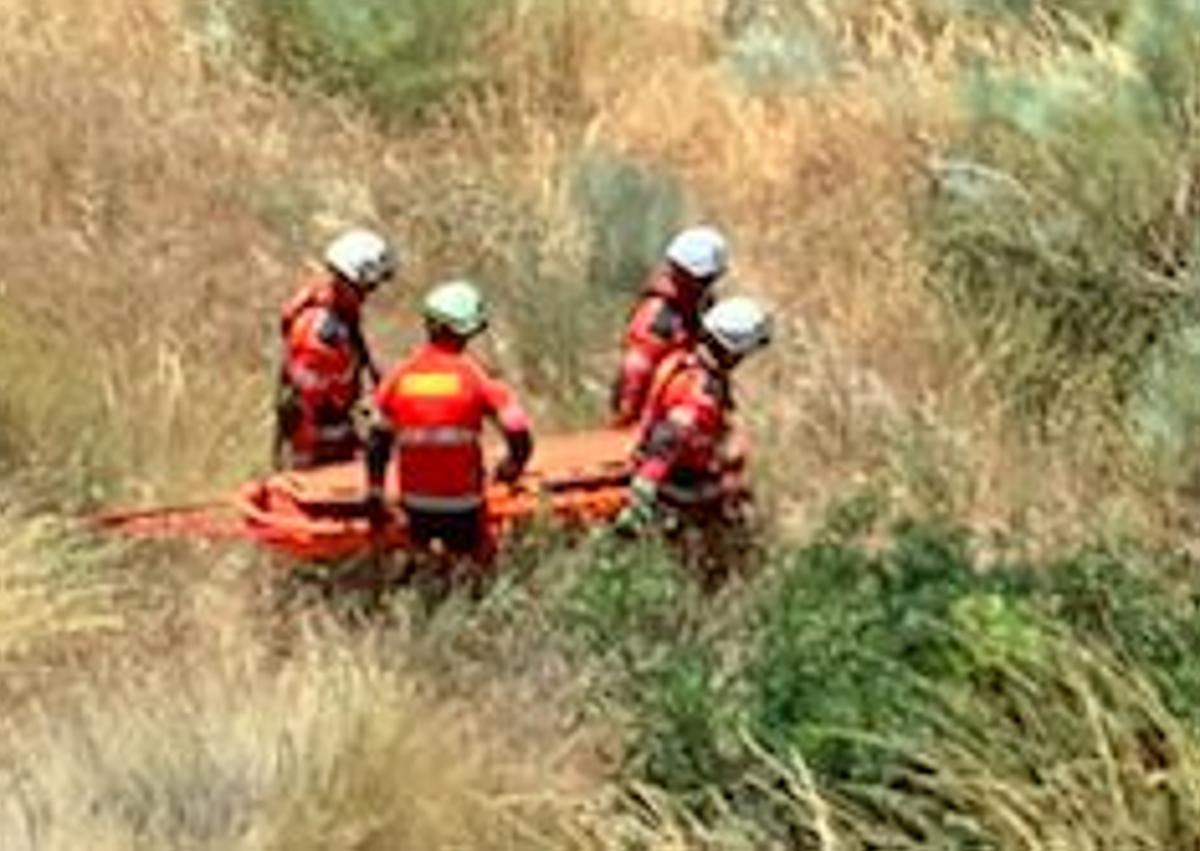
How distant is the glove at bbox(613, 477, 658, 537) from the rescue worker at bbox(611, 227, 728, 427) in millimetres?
656

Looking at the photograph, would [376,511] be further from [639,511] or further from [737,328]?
[737,328]

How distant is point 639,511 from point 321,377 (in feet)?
3.81

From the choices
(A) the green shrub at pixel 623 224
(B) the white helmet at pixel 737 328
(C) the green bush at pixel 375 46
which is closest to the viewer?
(B) the white helmet at pixel 737 328

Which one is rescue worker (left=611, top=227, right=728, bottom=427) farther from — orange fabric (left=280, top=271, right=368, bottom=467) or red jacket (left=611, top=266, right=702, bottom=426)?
orange fabric (left=280, top=271, right=368, bottom=467)

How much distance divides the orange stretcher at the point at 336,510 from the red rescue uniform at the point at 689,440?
5.8 inches

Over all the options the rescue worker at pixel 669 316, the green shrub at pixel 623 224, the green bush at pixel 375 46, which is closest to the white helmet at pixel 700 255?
the rescue worker at pixel 669 316

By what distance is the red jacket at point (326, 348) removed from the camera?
10.5 meters

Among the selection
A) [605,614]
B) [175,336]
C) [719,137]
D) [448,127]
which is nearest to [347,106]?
[448,127]

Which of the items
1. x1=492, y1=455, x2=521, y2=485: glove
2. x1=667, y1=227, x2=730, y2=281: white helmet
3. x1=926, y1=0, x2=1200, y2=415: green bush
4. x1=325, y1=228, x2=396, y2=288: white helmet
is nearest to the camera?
x1=492, y1=455, x2=521, y2=485: glove

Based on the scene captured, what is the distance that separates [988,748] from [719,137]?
6.43 m

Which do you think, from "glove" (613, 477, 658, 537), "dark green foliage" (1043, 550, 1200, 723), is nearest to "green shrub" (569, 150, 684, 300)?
"glove" (613, 477, 658, 537)

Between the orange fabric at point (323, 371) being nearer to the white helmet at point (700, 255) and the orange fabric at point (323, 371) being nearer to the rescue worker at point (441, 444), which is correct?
the rescue worker at point (441, 444)

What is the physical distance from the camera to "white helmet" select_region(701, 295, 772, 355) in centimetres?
1019

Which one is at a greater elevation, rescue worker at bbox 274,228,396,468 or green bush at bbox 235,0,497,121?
green bush at bbox 235,0,497,121
